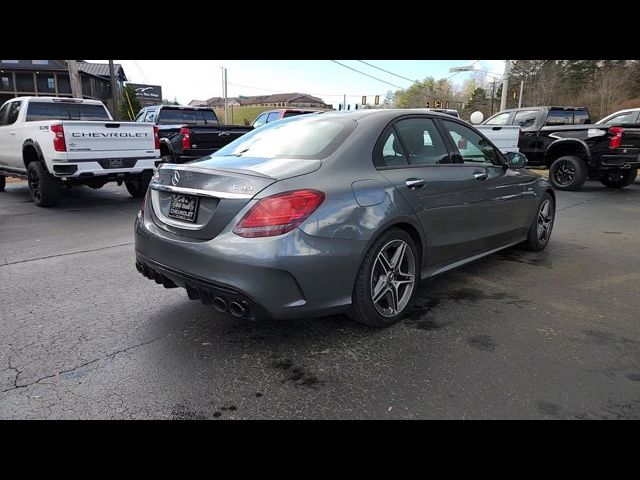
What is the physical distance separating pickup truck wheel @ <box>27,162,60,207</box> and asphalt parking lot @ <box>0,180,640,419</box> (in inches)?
150

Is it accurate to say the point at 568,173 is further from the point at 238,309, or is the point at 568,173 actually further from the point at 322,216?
the point at 238,309

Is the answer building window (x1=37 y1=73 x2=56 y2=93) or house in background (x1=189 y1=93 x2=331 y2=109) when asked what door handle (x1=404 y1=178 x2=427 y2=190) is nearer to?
building window (x1=37 y1=73 x2=56 y2=93)

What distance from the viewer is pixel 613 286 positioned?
170 inches

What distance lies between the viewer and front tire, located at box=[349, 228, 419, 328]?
3.10m

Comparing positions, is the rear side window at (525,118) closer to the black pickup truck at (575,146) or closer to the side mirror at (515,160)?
the black pickup truck at (575,146)

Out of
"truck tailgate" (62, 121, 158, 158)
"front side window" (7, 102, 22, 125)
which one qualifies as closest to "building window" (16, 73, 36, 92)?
"front side window" (7, 102, 22, 125)

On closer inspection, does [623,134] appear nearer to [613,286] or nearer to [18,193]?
[613,286]

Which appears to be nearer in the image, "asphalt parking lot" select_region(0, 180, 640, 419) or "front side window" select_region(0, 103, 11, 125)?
"asphalt parking lot" select_region(0, 180, 640, 419)

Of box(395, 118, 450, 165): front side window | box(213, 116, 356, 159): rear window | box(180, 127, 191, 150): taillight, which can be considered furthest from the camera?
box(180, 127, 191, 150): taillight

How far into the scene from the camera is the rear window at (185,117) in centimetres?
1282

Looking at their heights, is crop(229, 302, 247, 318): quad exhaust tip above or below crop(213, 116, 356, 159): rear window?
below

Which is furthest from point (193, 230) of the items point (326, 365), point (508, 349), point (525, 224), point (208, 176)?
point (525, 224)

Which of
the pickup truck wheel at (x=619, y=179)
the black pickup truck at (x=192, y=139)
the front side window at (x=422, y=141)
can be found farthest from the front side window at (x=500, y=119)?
the front side window at (x=422, y=141)

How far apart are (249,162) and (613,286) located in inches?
Answer: 140
